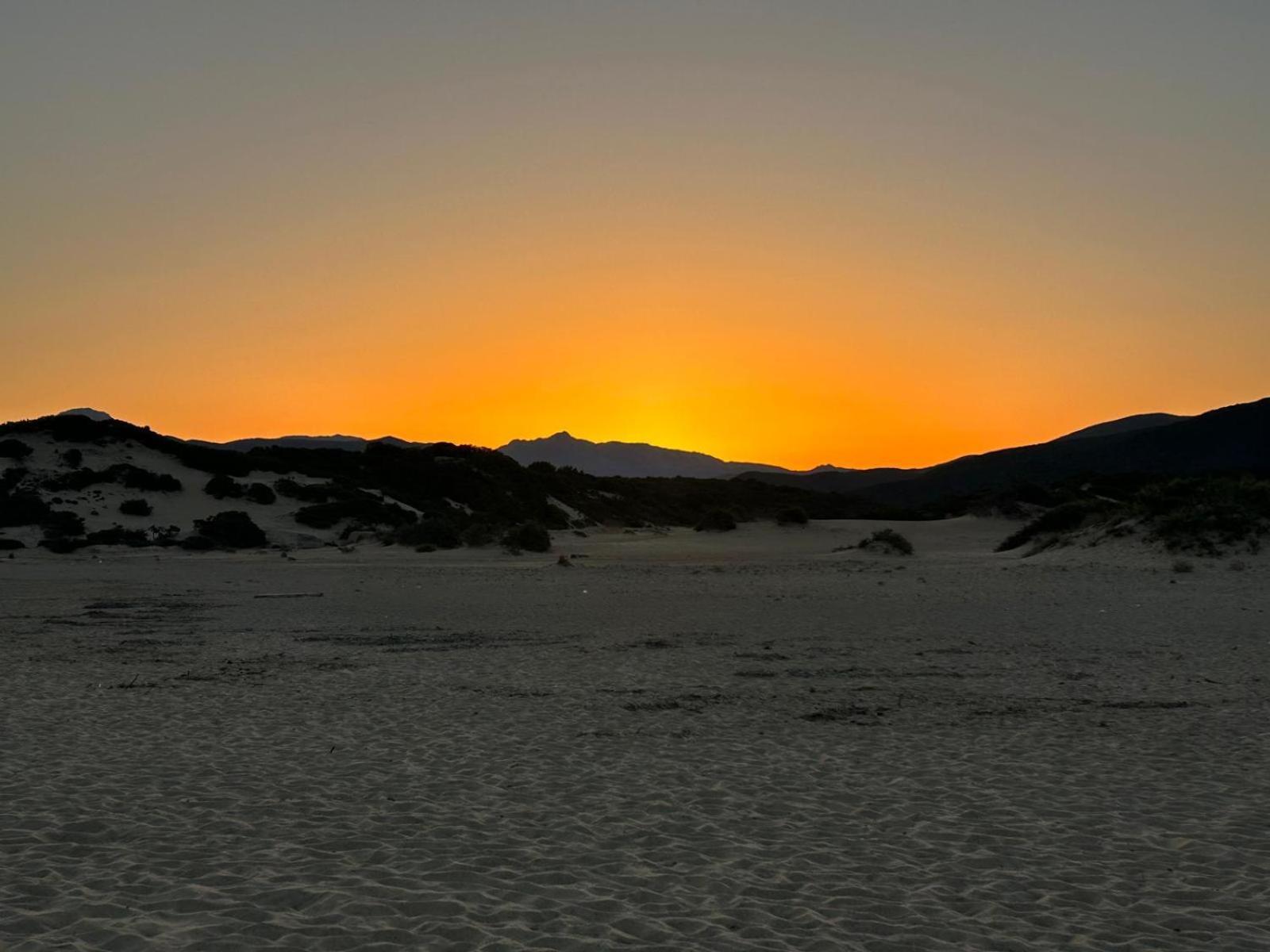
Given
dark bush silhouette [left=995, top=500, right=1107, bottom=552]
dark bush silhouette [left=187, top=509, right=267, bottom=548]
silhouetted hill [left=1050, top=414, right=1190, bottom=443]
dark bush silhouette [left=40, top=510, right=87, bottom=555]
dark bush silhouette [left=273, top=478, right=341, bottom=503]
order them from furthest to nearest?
silhouetted hill [left=1050, top=414, right=1190, bottom=443] → dark bush silhouette [left=273, top=478, right=341, bottom=503] → dark bush silhouette [left=187, top=509, right=267, bottom=548] → dark bush silhouette [left=40, top=510, right=87, bottom=555] → dark bush silhouette [left=995, top=500, right=1107, bottom=552]

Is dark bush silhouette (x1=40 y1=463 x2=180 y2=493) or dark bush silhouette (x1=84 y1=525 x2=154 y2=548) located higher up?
dark bush silhouette (x1=40 y1=463 x2=180 y2=493)

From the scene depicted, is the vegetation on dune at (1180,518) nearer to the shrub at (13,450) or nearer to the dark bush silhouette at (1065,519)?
the dark bush silhouette at (1065,519)

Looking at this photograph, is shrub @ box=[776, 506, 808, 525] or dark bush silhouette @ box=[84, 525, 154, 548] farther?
shrub @ box=[776, 506, 808, 525]

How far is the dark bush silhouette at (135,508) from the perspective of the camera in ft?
162

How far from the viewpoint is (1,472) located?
52.7 m

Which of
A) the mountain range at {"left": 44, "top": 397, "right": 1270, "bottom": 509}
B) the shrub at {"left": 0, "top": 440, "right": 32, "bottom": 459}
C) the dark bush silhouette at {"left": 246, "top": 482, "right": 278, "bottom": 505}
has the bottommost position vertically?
the dark bush silhouette at {"left": 246, "top": 482, "right": 278, "bottom": 505}

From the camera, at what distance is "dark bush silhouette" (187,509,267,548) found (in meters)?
46.1

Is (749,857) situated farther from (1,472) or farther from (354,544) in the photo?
(1,472)

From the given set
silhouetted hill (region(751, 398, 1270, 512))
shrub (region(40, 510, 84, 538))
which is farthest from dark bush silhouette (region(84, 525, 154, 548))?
silhouetted hill (region(751, 398, 1270, 512))

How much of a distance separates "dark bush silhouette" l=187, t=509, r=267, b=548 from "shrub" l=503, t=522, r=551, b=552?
11.5m

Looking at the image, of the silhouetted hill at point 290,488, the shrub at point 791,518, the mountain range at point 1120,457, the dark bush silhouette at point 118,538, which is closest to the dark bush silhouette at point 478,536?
the silhouetted hill at point 290,488

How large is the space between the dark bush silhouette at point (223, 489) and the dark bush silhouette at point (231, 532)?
18.3ft

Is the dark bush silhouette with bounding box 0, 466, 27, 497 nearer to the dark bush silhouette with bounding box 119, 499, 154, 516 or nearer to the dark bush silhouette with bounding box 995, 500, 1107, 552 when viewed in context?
the dark bush silhouette with bounding box 119, 499, 154, 516

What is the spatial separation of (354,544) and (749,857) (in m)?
43.3
